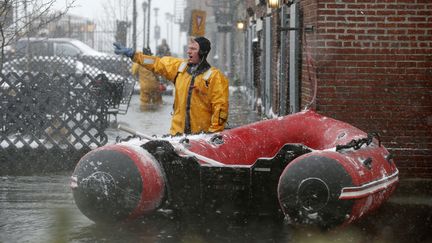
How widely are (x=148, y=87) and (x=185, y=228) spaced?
16.5m

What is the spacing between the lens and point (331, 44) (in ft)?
35.6

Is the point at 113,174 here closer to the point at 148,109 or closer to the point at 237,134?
the point at 237,134

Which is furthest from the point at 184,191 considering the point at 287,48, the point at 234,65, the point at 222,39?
the point at 222,39

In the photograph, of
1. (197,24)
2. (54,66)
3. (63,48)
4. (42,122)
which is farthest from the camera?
(63,48)

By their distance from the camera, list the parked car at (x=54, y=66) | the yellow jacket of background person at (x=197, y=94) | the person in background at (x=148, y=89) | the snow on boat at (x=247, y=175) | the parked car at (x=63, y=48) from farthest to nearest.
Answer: the parked car at (x=63, y=48) → the parked car at (x=54, y=66) → the person in background at (x=148, y=89) → the yellow jacket of background person at (x=197, y=94) → the snow on boat at (x=247, y=175)

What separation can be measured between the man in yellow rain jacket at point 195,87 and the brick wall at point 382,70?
178cm

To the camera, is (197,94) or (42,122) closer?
(197,94)

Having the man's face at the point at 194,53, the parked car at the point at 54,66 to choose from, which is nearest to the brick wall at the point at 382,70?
the man's face at the point at 194,53

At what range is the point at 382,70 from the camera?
10844 millimetres

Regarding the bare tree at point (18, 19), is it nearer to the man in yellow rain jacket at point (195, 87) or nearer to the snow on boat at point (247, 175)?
the man in yellow rain jacket at point (195, 87)

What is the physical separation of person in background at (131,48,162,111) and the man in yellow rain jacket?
14.1m

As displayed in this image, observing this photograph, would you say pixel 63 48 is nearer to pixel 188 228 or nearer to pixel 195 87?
pixel 195 87

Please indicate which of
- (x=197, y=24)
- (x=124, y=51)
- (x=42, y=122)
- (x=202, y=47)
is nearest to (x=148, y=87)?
(x=197, y=24)

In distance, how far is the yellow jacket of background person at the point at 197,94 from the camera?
9516 millimetres
